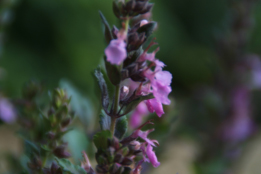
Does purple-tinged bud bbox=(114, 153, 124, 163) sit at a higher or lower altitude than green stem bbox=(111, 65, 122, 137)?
lower

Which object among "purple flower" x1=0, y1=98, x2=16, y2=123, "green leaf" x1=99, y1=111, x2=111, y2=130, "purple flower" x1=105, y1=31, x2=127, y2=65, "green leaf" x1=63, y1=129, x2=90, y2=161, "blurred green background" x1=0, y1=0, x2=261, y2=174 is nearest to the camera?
Answer: "purple flower" x1=105, y1=31, x2=127, y2=65

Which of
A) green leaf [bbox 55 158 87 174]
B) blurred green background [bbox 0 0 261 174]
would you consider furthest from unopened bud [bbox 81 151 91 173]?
blurred green background [bbox 0 0 261 174]

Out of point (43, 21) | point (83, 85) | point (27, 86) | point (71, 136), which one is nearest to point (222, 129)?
point (71, 136)

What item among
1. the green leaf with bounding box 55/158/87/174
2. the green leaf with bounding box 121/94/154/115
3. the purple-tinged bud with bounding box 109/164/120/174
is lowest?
the purple-tinged bud with bounding box 109/164/120/174

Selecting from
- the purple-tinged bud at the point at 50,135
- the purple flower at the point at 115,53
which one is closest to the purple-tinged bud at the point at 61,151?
the purple-tinged bud at the point at 50,135

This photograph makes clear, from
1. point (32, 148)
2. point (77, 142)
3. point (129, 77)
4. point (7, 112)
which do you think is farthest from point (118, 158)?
point (7, 112)

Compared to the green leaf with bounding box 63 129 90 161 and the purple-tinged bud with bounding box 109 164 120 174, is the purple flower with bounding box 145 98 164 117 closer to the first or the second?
the purple-tinged bud with bounding box 109 164 120 174

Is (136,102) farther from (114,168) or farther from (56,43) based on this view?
(56,43)

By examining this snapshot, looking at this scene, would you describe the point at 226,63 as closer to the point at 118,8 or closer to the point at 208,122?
the point at 208,122
